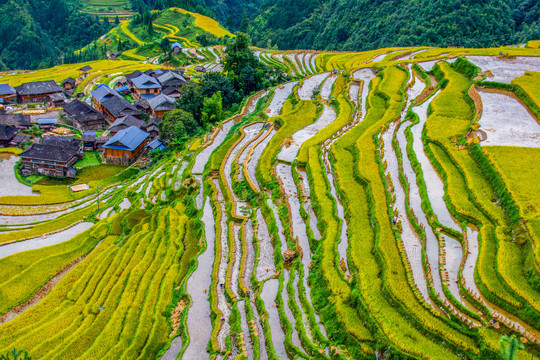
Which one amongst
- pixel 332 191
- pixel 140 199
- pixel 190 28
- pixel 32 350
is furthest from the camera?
pixel 190 28

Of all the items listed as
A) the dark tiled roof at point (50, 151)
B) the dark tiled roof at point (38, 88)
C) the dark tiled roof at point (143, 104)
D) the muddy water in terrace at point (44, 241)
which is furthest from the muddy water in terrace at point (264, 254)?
the dark tiled roof at point (38, 88)

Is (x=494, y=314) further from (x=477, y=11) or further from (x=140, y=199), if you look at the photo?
(x=477, y=11)

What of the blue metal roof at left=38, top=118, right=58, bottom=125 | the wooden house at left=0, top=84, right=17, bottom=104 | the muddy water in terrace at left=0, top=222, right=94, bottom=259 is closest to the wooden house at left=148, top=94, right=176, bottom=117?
the blue metal roof at left=38, top=118, right=58, bottom=125

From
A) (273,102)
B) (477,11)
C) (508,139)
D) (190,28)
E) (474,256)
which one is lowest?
(474,256)

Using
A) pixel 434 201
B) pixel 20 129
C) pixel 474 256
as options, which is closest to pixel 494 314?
pixel 474 256

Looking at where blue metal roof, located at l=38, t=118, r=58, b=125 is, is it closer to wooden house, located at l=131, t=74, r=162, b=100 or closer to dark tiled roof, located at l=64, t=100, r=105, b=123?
dark tiled roof, located at l=64, t=100, r=105, b=123

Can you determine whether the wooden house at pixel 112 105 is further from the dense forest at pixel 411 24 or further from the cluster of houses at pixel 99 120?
the dense forest at pixel 411 24

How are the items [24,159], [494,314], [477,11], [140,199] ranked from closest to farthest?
[494,314]
[140,199]
[24,159]
[477,11]
